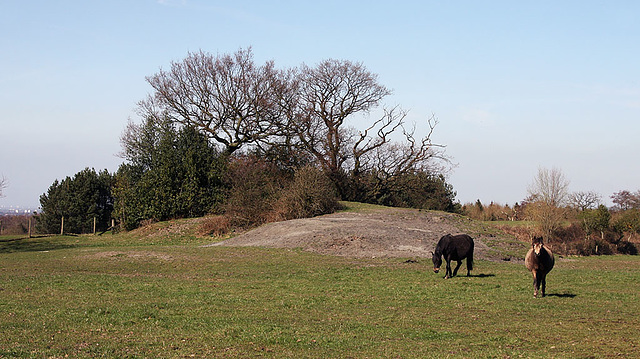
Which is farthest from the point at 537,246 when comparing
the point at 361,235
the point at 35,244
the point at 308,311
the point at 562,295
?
the point at 35,244

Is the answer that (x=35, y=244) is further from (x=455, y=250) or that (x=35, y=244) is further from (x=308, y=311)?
(x=308, y=311)

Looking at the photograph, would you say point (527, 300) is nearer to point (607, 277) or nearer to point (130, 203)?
point (607, 277)

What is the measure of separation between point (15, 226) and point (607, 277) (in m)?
65.6

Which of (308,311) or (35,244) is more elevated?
(35,244)

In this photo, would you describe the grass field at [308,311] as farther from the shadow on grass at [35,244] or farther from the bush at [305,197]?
the bush at [305,197]

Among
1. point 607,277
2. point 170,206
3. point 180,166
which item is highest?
point 180,166

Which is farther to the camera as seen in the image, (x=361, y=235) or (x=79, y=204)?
(x=79, y=204)

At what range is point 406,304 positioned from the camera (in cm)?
1404

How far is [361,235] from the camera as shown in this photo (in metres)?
29.5

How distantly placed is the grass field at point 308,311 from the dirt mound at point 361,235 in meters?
3.54

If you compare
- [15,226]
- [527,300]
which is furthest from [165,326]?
[15,226]

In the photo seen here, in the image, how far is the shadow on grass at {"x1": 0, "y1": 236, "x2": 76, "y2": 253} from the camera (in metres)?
37.3

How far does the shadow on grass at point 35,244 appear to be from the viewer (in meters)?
37.3

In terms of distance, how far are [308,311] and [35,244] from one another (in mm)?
34095
